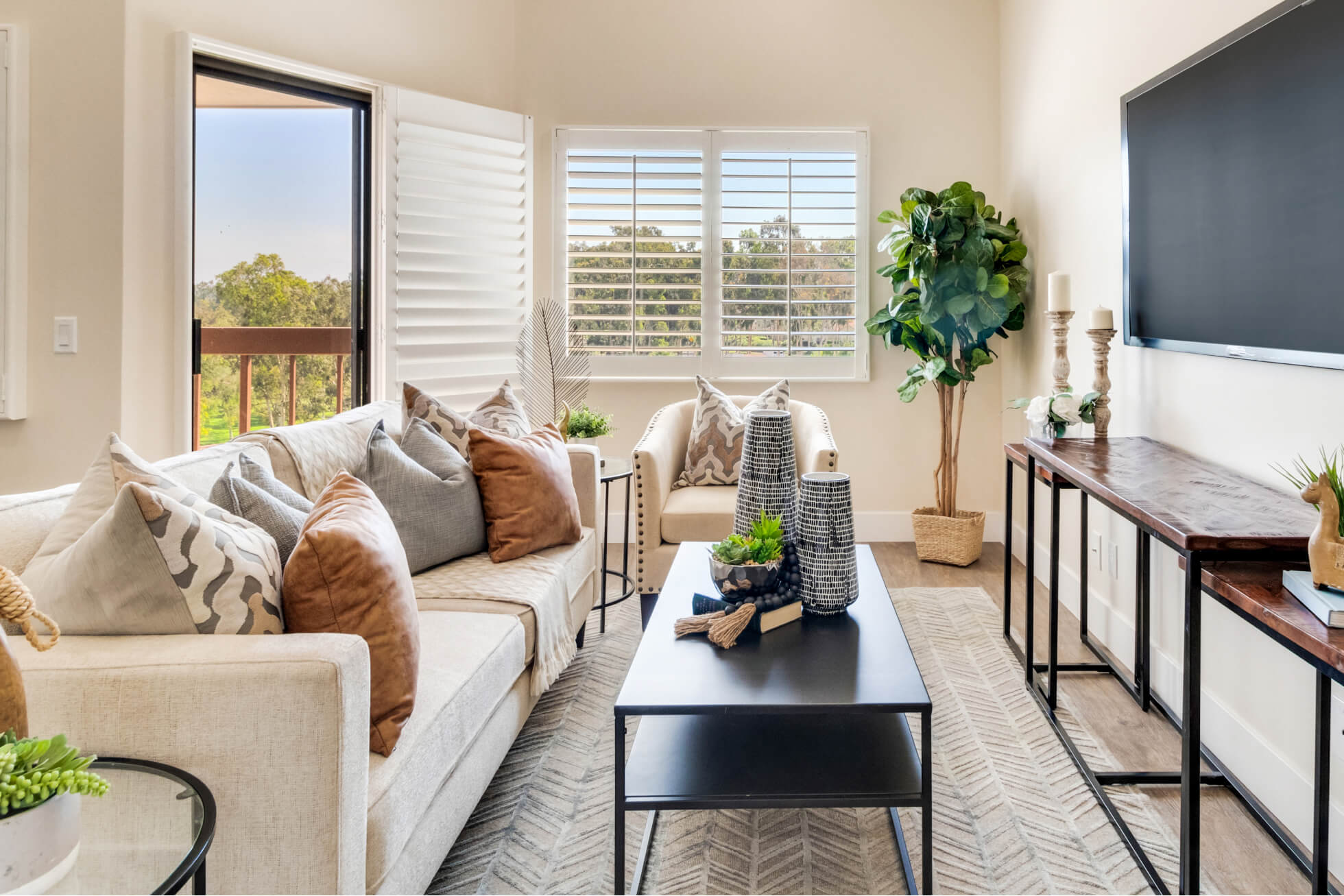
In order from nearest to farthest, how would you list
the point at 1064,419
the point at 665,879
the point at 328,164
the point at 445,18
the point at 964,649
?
1. the point at 665,879
2. the point at 1064,419
3. the point at 964,649
4. the point at 328,164
5. the point at 445,18

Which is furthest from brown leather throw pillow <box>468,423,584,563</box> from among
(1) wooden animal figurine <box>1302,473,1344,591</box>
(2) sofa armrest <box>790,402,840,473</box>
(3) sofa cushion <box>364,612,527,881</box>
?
(1) wooden animal figurine <box>1302,473,1344,591</box>

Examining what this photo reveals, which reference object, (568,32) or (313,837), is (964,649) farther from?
(568,32)

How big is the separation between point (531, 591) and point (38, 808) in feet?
4.84

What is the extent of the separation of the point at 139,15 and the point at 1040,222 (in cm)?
358

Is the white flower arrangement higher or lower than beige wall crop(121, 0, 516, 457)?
lower

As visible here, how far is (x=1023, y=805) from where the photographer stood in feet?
6.81

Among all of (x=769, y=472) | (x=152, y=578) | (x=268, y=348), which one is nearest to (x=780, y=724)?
(x=769, y=472)

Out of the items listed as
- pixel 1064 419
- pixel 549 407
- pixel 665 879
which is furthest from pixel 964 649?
pixel 549 407

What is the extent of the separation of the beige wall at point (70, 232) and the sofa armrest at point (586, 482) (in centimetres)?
153

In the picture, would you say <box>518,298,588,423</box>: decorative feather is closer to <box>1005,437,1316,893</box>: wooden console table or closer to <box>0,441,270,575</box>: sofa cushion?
<box>1005,437,1316,893</box>: wooden console table

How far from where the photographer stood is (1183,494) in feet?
6.36

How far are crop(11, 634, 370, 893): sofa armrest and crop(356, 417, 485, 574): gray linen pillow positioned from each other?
3.48 ft

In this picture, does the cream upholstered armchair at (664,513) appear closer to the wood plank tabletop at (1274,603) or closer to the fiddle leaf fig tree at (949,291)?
the fiddle leaf fig tree at (949,291)

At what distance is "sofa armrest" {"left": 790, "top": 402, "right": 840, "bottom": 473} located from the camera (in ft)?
10.7
